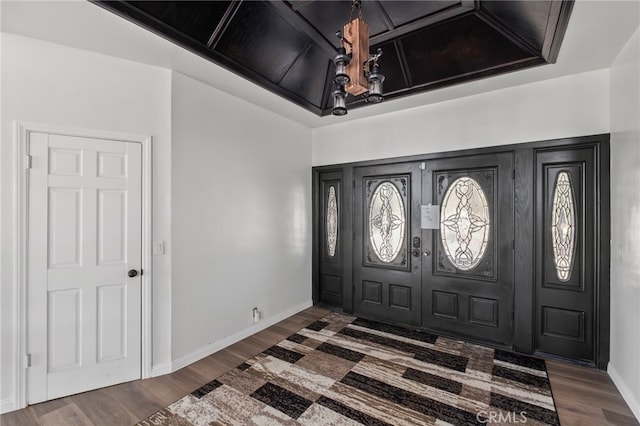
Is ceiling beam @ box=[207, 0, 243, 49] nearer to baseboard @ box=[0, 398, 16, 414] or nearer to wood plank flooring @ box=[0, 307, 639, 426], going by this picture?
wood plank flooring @ box=[0, 307, 639, 426]

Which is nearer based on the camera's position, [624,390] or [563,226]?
[624,390]

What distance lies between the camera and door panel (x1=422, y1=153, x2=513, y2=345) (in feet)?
10.9

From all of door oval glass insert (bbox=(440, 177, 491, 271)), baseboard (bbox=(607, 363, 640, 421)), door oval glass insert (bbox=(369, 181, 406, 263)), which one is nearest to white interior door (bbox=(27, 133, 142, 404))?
door oval glass insert (bbox=(369, 181, 406, 263))

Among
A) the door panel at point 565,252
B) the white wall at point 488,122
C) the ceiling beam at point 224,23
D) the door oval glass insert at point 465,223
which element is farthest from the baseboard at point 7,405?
the door panel at point 565,252

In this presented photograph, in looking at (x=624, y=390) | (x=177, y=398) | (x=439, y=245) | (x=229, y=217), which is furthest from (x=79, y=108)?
(x=624, y=390)

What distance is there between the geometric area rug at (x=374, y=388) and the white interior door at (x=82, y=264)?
0.85 meters

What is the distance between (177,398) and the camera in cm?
245

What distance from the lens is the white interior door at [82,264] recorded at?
2355 mm

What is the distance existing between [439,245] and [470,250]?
1.17 ft

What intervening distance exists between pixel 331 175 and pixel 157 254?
2.78 metres

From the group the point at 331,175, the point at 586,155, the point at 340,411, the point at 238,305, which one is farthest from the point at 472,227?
the point at 238,305

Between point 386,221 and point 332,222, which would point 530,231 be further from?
point 332,222

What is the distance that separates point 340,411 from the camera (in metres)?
2.29

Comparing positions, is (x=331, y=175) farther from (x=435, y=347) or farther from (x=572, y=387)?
(x=572, y=387)
